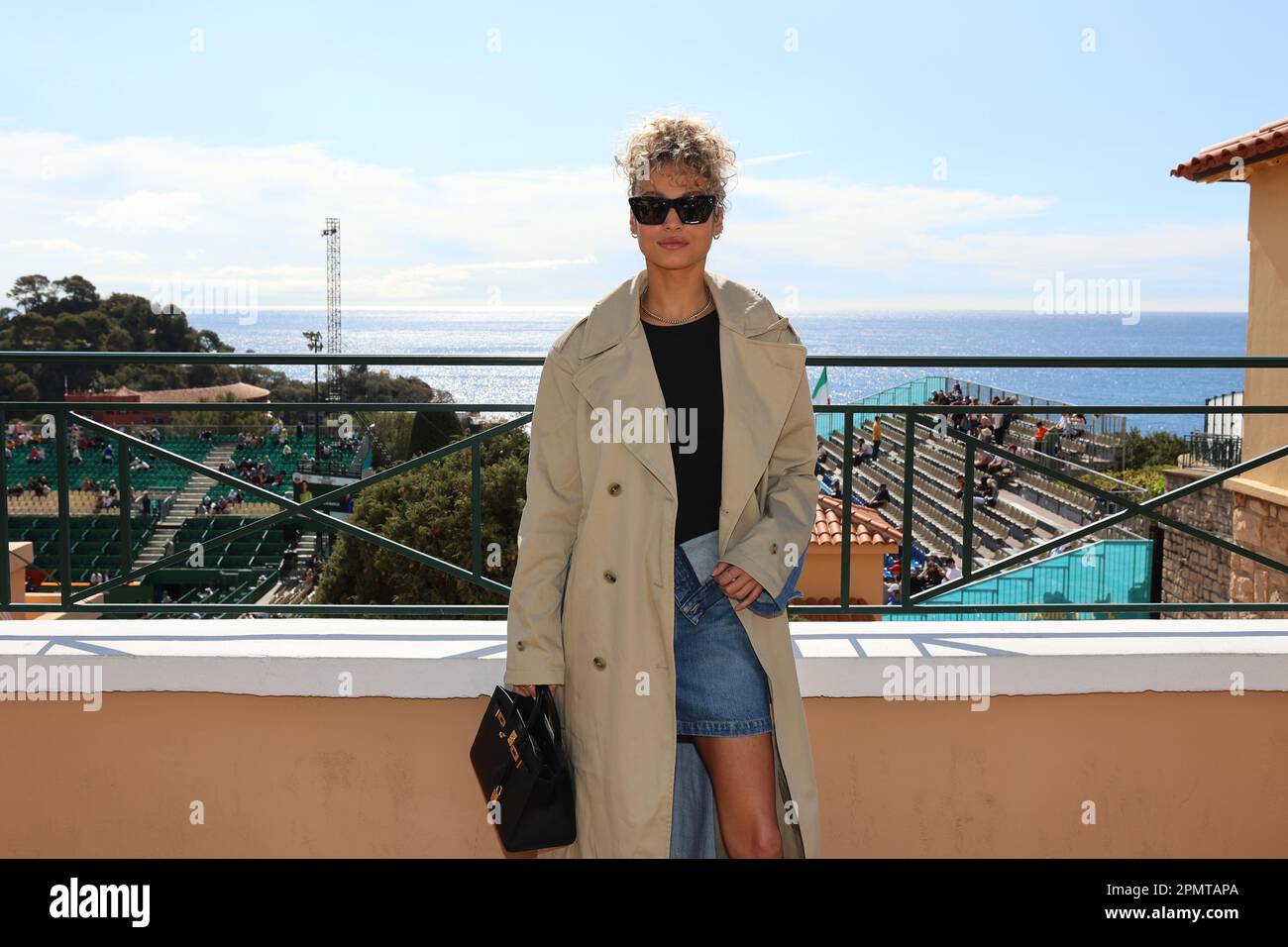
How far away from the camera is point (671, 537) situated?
2127mm

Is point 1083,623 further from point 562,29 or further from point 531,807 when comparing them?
point 562,29

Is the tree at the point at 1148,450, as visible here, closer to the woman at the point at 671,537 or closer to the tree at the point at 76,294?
the woman at the point at 671,537

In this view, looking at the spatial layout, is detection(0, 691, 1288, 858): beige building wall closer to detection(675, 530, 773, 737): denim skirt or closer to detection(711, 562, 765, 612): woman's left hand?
detection(675, 530, 773, 737): denim skirt

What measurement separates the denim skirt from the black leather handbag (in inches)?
11.1

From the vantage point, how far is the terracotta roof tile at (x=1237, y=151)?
14250 mm

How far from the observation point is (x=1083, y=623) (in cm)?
332

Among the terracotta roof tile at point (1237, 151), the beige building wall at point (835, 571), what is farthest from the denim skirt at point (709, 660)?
the terracotta roof tile at point (1237, 151)

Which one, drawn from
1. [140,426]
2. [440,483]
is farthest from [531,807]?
[440,483]

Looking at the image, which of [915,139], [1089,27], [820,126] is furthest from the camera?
[915,139]

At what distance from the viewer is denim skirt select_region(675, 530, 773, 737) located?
7.14ft

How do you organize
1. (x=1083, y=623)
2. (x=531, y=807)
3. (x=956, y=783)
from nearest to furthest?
(x=531, y=807) < (x=956, y=783) < (x=1083, y=623)

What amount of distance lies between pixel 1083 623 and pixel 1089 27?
Result: 548 centimetres

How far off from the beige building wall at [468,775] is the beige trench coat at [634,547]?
0.86 meters

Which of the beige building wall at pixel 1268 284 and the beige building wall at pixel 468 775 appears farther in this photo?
the beige building wall at pixel 1268 284
